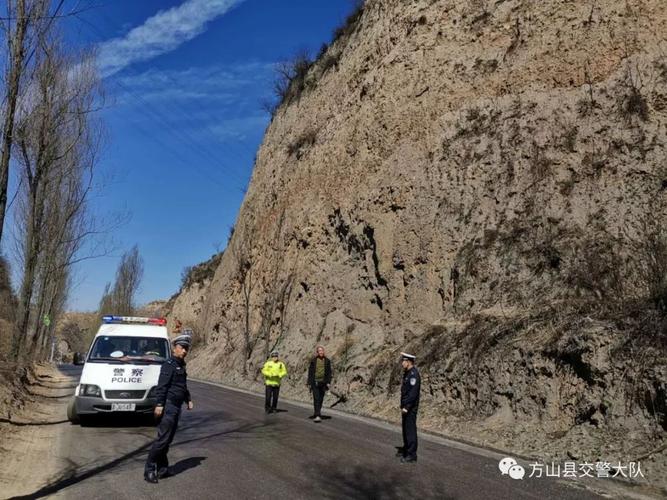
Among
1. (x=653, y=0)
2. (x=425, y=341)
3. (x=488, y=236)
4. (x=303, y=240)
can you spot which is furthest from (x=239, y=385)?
(x=653, y=0)

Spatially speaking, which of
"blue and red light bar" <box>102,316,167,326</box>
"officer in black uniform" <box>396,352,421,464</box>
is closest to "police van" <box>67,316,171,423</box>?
"blue and red light bar" <box>102,316,167,326</box>

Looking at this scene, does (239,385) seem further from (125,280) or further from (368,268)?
(125,280)

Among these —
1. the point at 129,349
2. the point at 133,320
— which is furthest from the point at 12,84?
the point at 129,349

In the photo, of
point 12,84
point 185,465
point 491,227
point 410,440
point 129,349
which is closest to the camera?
point 185,465

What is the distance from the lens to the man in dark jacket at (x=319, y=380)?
1327 cm

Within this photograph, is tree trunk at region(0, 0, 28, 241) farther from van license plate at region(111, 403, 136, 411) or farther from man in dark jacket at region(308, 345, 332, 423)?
man in dark jacket at region(308, 345, 332, 423)

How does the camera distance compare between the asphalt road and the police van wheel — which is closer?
the asphalt road

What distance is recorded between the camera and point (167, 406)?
725cm

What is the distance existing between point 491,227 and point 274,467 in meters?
11.7

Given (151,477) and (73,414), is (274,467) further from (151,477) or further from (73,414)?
(73,414)

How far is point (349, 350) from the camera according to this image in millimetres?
19891

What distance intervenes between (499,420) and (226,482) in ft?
21.7

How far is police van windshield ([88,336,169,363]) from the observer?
37.9 feet

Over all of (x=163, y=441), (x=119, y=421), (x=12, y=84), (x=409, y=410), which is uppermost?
(x=12, y=84)
